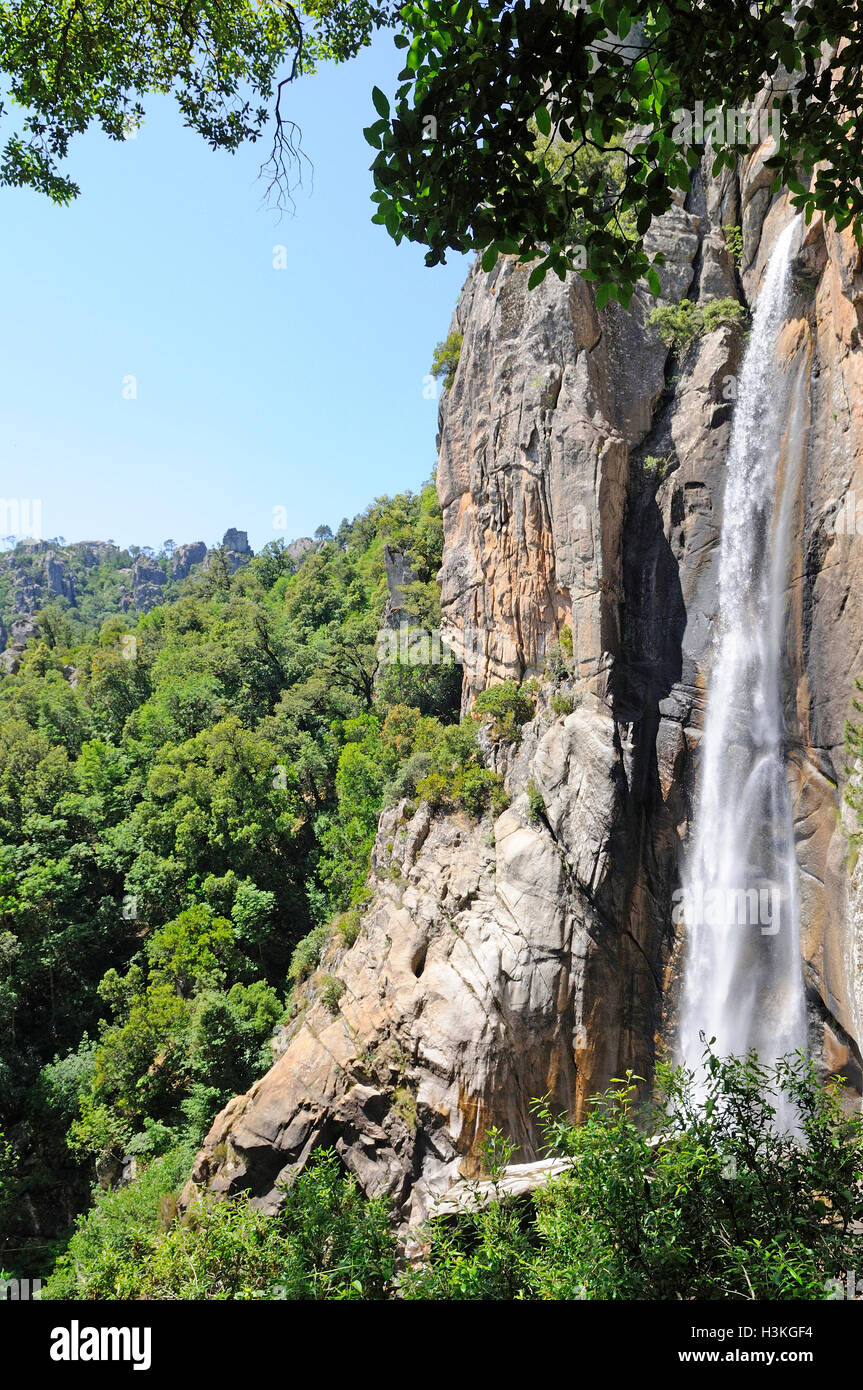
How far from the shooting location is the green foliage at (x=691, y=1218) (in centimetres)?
366

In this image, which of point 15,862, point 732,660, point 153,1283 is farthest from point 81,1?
point 15,862

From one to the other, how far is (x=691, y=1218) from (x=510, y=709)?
1549cm

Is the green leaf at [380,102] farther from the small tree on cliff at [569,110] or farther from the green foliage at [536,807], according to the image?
the green foliage at [536,807]

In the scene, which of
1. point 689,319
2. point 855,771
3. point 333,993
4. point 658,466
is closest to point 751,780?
point 855,771

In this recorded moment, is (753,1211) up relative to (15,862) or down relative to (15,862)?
down

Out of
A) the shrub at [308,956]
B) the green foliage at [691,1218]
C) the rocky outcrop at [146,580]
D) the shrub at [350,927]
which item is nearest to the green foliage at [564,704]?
the shrub at [350,927]

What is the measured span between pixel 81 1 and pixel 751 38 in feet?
14.6

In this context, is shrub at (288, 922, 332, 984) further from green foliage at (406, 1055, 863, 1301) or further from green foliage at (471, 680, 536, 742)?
green foliage at (406, 1055, 863, 1301)

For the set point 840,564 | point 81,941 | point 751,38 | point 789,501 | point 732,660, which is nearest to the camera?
point 751,38

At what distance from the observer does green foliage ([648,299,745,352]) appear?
53.9 ft

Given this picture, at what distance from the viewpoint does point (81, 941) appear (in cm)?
2730

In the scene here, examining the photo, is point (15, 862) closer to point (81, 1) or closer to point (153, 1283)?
point (153, 1283)

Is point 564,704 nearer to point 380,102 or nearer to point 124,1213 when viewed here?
point 380,102

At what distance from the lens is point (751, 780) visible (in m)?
14.4
